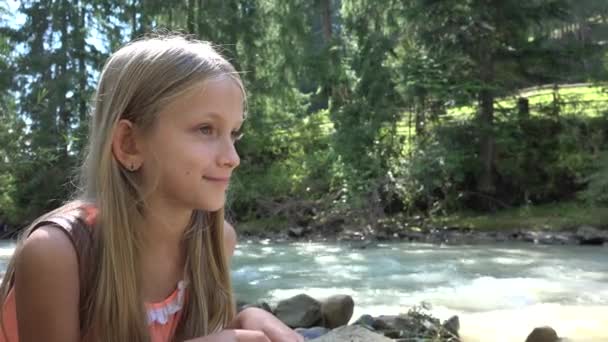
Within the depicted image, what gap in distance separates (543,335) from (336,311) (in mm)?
1825

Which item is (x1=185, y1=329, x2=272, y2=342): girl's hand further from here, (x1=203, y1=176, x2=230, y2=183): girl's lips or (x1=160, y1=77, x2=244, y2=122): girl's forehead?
(x1=160, y1=77, x2=244, y2=122): girl's forehead

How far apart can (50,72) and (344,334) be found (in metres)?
18.0

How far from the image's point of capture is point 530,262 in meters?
10.9

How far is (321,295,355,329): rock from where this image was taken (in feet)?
20.5

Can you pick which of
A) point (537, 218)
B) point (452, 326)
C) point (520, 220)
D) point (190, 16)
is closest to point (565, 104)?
point (537, 218)

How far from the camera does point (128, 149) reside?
1.18 m

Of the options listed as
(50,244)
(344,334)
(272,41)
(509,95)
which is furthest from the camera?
(272,41)

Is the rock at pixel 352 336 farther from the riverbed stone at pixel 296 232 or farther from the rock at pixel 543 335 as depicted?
the riverbed stone at pixel 296 232

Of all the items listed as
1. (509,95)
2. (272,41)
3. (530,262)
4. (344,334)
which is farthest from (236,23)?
(344,334)

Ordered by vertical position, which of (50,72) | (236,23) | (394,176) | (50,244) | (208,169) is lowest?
(394,176)

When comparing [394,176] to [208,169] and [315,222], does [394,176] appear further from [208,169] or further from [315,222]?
[208,169]

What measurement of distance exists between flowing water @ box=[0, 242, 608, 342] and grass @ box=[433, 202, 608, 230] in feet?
6.39

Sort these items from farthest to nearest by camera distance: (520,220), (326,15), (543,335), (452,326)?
(326,15) < (520,220) < (452,326) < (543,335)

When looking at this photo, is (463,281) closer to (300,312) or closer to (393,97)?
(300,312)
